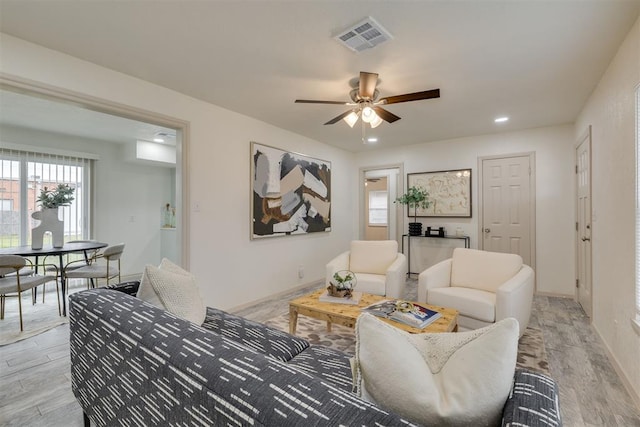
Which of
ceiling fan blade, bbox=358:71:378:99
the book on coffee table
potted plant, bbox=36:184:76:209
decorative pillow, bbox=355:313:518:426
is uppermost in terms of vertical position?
ceiling fan blade, bbox=358:71:378:99

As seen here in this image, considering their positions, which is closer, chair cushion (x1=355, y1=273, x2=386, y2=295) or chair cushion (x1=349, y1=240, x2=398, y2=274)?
chair cushion (x1=355, y1=273, x2=386, y2=295)

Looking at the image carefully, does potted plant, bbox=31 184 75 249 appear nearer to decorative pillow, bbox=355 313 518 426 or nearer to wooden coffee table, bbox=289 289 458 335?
wooden coffee table, bbox=289 289 458 335

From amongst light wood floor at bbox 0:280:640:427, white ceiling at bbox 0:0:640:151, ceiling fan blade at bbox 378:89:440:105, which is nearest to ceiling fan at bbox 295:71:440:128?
ceiling fan blade at bbox 378:89:440:105

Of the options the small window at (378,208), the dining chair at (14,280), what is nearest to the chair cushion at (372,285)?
the dining chair at (14,280)

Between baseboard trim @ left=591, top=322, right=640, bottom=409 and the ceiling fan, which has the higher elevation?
the ceiling fan

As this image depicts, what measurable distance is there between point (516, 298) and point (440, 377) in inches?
81.8

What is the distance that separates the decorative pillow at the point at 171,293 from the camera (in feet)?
5.16

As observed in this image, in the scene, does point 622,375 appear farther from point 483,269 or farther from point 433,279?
point 433,279

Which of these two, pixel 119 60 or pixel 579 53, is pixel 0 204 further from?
pixel 579 53

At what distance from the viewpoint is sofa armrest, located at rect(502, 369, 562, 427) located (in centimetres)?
68

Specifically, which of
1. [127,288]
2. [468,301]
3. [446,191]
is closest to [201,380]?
[127,288]

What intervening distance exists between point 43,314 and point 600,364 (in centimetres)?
543

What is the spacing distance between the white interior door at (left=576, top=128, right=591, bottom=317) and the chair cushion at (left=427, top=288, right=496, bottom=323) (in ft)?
4.80

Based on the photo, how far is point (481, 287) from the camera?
2904mm
